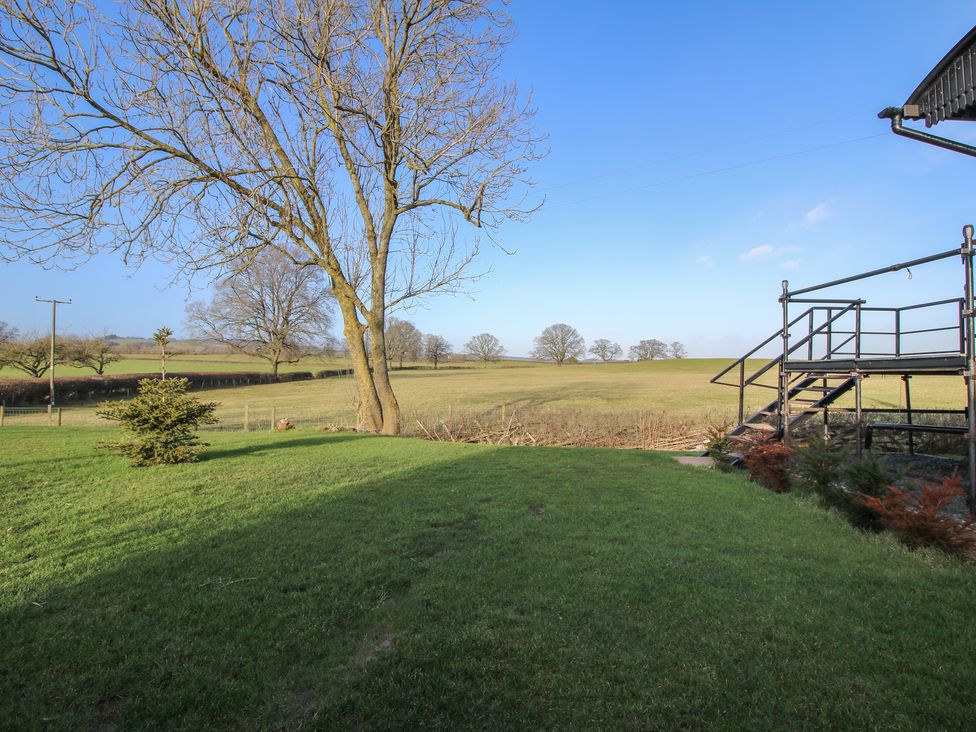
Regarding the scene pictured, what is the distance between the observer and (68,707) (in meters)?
2.61

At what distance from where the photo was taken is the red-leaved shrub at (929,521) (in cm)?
502

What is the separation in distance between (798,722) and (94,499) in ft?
25.3

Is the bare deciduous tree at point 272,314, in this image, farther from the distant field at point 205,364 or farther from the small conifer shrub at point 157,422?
the small conifer shrub at point 157,422

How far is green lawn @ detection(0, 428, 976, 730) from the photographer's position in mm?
2680

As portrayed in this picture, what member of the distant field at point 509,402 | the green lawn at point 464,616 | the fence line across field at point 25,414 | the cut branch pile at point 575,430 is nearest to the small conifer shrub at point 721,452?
the green lawn at point 464,616

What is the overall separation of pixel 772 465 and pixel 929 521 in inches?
128

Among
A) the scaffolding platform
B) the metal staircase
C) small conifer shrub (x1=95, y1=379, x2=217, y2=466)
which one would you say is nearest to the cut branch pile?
the metal staircase

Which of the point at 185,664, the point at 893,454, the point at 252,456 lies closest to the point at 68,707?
the point at 185,664

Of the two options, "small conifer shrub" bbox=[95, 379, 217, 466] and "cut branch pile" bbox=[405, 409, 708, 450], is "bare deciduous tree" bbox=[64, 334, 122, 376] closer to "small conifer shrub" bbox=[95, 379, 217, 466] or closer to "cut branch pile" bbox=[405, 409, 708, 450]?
"cut branch pile" bbox=[405, 409, 708, 450]

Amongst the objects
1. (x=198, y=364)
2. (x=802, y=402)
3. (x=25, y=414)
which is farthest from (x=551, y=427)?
(x=198, y=364)

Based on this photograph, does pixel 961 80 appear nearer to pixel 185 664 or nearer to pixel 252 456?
pixel 185 664

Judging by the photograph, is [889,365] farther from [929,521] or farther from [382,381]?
[382,381]

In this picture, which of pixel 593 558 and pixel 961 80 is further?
pixel 593 558

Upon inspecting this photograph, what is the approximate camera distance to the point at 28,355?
4141 centimetres
